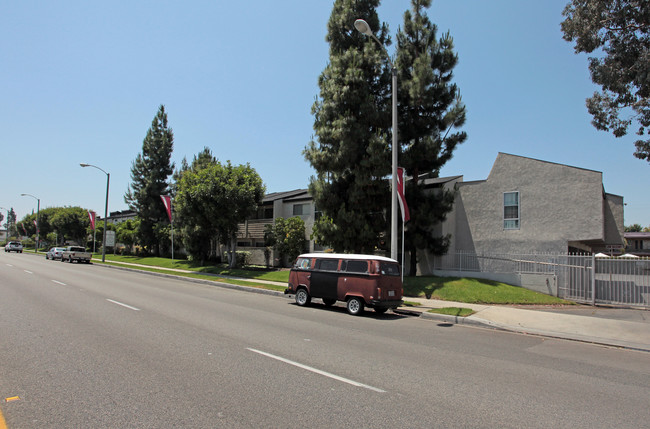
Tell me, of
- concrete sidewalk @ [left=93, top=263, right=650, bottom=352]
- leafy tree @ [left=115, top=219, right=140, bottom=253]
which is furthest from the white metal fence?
leafy tree @ [left=115, top=219, right=140, bottom=253]

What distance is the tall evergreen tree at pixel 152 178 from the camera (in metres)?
47.4

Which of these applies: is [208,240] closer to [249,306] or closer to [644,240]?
[249,306]

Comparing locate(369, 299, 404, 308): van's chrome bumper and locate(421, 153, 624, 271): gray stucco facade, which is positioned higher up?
locate(421, 153, 624, 271): gray stucco facade

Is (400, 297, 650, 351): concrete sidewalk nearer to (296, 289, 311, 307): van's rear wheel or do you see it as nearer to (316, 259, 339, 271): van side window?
(316, 259, 339, 271): van side window

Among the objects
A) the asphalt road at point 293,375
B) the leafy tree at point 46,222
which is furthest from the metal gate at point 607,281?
the leafy tree at point 46,222

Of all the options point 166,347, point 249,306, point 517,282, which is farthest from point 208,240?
point 166,347

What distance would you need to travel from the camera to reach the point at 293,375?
19.0 ft

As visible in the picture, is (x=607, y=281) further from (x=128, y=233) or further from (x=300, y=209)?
(x=128, y=233)

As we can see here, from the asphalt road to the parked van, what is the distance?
1.99m

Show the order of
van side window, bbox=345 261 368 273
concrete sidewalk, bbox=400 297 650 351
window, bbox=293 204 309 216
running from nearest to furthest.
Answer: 1. concrete sidewalk, bbox=400 297 650 351
2. van side window, bbox=345 261 368 273
3. window, bbox=293 204 309 216

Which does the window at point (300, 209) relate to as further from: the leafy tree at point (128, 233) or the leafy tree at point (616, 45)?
the leafy tree at point (128, 233)

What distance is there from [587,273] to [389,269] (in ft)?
30.5

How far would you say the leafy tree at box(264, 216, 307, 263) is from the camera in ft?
90.6

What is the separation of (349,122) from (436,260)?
846 cm
